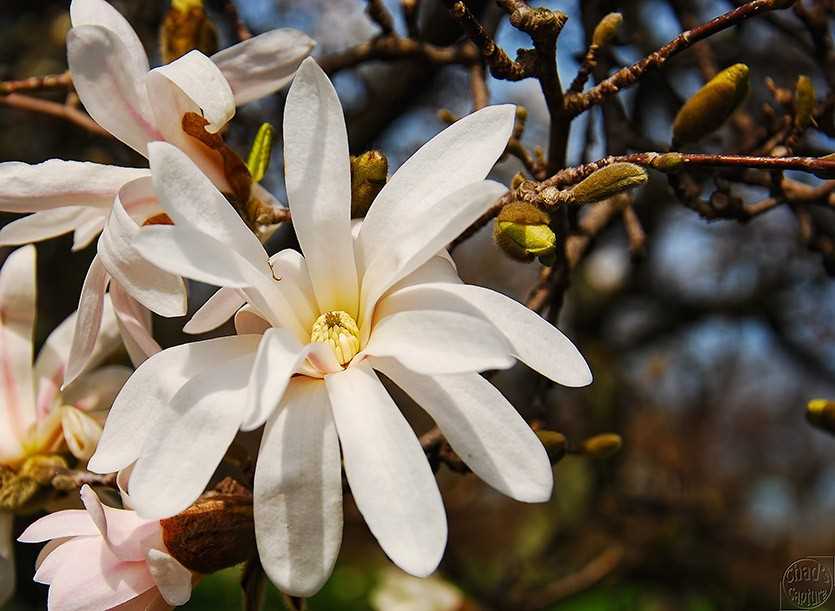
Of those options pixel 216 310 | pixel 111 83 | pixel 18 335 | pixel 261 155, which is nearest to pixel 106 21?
pixel 111 83

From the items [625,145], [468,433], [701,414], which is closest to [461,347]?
[468,433]

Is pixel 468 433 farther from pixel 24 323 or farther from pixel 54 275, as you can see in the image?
pixel 54 275

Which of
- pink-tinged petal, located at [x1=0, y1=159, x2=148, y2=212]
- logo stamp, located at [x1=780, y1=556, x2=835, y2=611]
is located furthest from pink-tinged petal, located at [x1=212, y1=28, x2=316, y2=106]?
logo stamp, located at [x1=780, y1=556, x2=835, y2=611]

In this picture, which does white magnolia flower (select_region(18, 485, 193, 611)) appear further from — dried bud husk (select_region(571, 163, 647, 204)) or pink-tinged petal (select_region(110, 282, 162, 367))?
dried bud husk (select_region(571, 163, 647, 204))

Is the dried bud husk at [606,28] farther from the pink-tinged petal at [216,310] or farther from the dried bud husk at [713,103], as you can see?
the pink-tinged petal at [216,310]

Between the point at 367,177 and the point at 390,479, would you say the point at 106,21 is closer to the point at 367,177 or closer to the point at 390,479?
the point at 367,177
